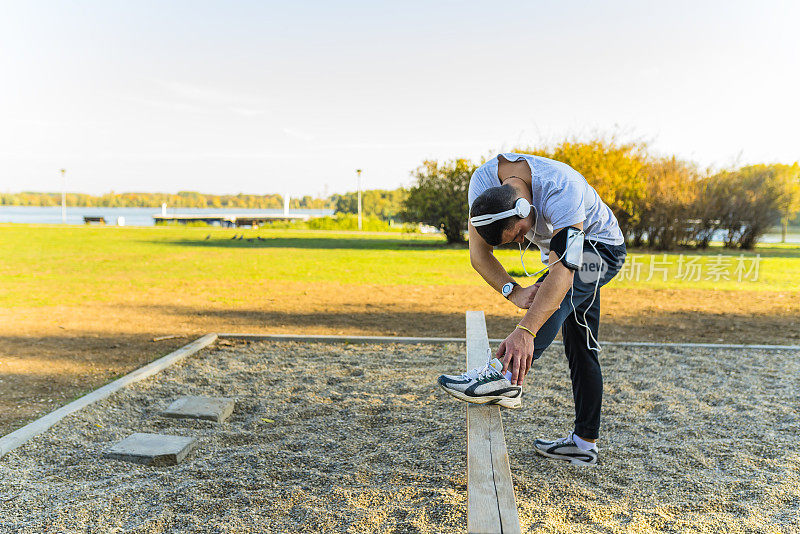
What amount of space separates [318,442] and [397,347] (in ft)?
8.36

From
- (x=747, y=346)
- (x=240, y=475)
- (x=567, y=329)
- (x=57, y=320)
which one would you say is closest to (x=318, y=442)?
(x=240, y=475)

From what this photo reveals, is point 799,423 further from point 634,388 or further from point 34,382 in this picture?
point 34,382

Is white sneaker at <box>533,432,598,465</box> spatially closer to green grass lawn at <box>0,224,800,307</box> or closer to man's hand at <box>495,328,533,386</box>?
man's hand at <box>495,328,533,386</box>

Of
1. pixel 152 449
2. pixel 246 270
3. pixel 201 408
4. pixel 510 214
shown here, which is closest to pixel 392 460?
pixel 152 449

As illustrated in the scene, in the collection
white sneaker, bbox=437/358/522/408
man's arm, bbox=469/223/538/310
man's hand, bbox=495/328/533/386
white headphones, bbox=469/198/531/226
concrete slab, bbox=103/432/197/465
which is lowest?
concrete slab, bbox=103/432/197/465

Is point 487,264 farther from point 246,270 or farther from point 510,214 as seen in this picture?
point 246,270

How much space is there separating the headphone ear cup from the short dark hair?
20 mm

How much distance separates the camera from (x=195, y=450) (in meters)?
3.55

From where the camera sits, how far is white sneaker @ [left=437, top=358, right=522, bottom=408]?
8.89 ft

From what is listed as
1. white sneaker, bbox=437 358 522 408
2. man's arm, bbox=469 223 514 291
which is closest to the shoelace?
white sneaker, bbox=437 358 522 408

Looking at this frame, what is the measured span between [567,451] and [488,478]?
1521 millimetres

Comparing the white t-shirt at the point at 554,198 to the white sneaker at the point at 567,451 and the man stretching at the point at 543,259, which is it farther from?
the white sneaker at the point at 567,451

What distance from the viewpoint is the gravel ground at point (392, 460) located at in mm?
2777

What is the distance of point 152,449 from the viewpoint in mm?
3422
